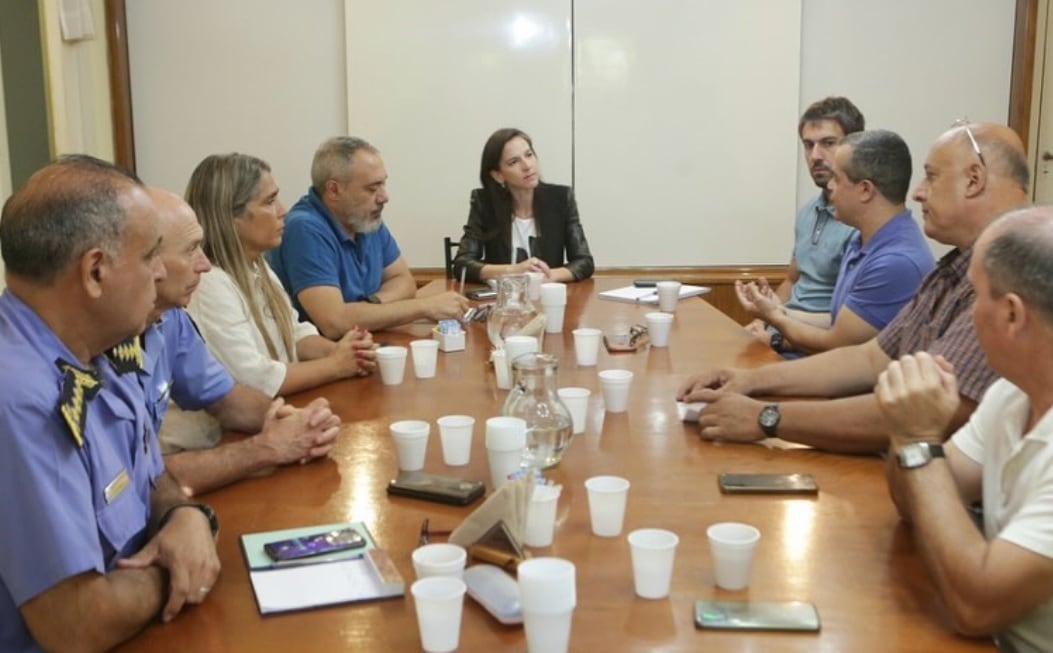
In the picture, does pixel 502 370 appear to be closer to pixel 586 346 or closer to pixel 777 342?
pixel 586 346

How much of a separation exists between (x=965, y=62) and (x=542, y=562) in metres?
4.80

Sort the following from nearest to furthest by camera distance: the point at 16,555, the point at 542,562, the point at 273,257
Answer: the point at 542,562 < the point at 16,555 < the point at 273,257

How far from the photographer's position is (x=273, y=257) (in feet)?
11.9

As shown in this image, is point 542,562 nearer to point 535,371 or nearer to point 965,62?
point 535,371

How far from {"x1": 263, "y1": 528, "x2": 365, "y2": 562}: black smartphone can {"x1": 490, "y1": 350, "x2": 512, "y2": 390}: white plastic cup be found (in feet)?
3.09

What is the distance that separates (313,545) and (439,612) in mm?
384

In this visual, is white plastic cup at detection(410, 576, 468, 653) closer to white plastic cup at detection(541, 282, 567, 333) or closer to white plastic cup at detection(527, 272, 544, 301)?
white plastic cup at detection(541, 282, 567, 333)

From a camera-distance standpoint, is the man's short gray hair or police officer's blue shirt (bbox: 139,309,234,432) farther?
the man's short gray hair

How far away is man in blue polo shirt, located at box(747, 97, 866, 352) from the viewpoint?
13.1 feet

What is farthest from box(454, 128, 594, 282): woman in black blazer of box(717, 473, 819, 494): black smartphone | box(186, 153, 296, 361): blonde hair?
box(717, 473, 819, 494): black smartphone

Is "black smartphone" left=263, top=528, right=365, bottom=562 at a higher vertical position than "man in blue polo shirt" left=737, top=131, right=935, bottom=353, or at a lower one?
lower

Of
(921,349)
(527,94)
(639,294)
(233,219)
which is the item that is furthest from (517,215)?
(921,349)

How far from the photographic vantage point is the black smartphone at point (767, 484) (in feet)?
5.68

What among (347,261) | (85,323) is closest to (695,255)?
(347,261)
